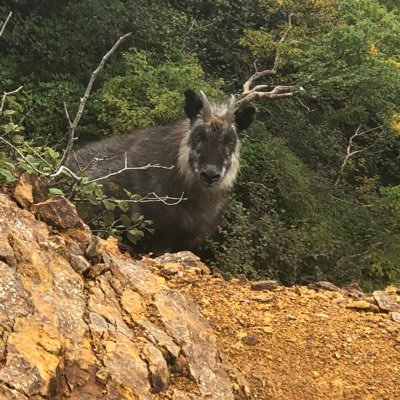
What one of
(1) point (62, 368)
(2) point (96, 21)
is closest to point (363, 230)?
(2) point (96, 21)

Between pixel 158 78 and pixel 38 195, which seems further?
pixel 158 78

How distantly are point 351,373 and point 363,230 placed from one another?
26.5 ft

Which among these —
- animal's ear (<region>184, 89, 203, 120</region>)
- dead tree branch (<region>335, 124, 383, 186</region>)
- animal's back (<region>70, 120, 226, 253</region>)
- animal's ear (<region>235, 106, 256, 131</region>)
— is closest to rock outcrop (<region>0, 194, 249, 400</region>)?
animal's back (<region>70, 120, 226, 253</region>)

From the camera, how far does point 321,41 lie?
1291cm

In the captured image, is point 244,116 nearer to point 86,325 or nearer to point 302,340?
point 302,340

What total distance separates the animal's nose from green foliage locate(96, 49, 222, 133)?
3005 millimetres

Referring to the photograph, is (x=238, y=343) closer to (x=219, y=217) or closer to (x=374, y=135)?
(x=219, y=217)

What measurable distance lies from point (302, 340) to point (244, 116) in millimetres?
3959

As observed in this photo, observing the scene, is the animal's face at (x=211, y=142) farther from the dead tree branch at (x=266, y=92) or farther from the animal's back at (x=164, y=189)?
the dead tree branch at (x=266, y=92)

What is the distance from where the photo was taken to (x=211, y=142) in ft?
23.4

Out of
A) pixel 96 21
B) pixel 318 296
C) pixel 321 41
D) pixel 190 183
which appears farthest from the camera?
pixel 321 41

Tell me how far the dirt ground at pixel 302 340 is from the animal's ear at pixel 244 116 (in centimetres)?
Result: 315

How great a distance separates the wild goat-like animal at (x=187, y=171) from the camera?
699 centimetres

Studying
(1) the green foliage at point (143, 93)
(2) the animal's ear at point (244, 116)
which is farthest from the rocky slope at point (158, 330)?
(1) the green foliage at point (143, 93)
